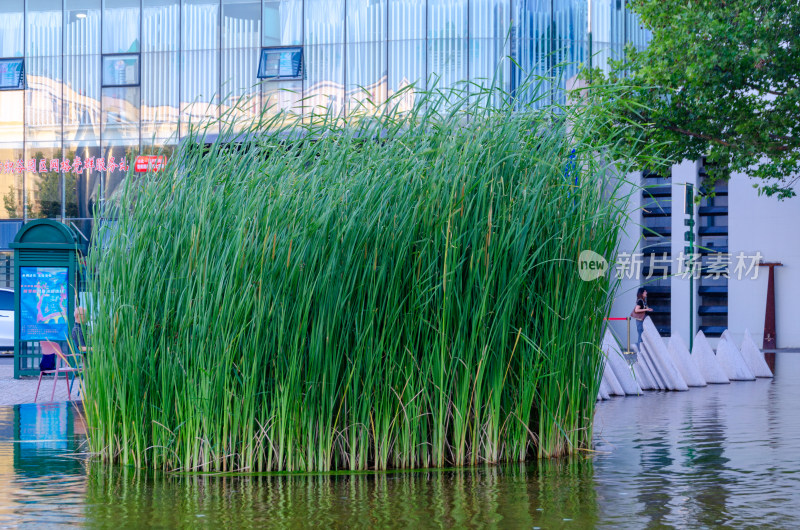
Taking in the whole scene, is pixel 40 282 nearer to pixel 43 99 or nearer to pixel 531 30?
pixel 43 99

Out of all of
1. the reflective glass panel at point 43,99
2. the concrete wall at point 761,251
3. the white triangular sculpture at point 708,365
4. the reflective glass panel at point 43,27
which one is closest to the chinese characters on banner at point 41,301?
the white triangular sculpture at point 708,365

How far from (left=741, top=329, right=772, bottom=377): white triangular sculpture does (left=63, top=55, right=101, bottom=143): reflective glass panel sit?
20.6m

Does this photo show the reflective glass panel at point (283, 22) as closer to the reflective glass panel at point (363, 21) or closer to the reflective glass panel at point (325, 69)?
the reflective glass panel at point (325, 69)

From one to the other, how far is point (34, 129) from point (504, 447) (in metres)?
27.5

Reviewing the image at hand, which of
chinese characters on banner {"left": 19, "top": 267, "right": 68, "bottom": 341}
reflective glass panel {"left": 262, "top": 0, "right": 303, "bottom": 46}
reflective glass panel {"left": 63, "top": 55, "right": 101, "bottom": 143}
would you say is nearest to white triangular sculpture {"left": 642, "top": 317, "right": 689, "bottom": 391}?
chinese characters on banner {"left": 19, "top": 267, "right": 68, "bottom": 341}

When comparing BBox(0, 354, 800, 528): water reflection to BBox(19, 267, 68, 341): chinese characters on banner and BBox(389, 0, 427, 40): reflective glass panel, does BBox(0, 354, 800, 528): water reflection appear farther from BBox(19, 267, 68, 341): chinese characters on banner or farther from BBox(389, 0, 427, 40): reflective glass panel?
BBox(389, 0, 427, 40): reflective glass panel

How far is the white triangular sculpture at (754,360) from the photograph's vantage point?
667 inches

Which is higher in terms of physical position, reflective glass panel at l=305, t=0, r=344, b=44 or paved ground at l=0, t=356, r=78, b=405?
reflective glass panel at l=305, t=0, r=344, b=44

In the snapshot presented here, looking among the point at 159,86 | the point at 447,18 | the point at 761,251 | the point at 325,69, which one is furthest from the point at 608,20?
the point at 159,86

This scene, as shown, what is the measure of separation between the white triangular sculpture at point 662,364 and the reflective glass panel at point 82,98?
21.4 m

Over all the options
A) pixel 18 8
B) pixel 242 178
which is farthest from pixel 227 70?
pixel 242 178

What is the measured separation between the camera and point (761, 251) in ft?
95.9

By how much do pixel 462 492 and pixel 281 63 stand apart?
2511 cm

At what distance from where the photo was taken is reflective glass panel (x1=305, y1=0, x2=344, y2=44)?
97.6ft
